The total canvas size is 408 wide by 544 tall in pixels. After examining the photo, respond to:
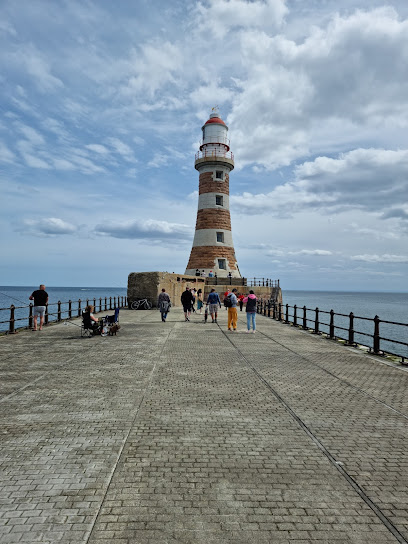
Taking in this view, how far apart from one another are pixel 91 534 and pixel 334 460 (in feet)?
8.01

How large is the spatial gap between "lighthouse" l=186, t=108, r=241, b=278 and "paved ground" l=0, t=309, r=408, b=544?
32.3 m

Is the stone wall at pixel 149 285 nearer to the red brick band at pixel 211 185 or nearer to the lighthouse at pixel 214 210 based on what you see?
the lighthouse at pixel 214 210

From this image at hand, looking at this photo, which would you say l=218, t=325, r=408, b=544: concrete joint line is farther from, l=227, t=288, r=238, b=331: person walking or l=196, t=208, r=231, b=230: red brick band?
l=196, t=208, r=231, b=230: red brick band

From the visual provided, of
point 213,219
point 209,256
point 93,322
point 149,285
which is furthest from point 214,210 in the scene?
point 93,322

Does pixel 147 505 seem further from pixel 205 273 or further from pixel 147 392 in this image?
pixel 205 273

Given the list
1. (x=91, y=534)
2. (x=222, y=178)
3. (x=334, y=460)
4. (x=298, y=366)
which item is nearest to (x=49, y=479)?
(x=91, y=534)

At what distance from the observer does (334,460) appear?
398 centimetres

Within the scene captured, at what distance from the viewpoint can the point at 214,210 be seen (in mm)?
40719

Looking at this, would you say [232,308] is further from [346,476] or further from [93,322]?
[346,476]

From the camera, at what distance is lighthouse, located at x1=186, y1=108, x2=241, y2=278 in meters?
40.4

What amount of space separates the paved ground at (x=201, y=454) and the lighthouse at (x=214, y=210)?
106 ft

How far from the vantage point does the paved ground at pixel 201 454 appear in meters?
2.89

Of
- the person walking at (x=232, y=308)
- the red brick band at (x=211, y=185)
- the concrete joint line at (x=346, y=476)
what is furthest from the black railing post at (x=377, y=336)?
the red brick band at (x=211, y=185)

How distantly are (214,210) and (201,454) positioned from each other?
37592mm
